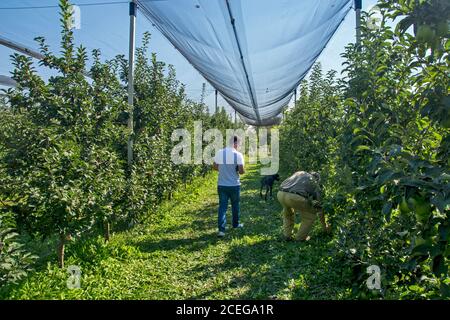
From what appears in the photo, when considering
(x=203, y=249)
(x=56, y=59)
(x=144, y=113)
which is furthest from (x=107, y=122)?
(x=203, y=249)


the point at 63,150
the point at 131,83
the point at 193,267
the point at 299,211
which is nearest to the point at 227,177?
the point at 299,211

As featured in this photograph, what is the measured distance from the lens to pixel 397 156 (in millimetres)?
1561

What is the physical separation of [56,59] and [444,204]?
13.9ft

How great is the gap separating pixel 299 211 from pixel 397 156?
395 cm

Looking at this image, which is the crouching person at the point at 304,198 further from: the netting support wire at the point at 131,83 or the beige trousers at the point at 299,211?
the netting support wire at the point at 131,83

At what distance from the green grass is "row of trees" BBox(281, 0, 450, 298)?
567 millimetres

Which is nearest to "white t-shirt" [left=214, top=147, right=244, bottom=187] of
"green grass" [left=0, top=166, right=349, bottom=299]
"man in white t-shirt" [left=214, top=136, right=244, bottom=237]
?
"man in white t-shirt" [left=214, top=136, right=244, bottom=237]

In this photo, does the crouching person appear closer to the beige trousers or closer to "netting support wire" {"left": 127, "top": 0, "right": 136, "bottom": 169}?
the beige trousers

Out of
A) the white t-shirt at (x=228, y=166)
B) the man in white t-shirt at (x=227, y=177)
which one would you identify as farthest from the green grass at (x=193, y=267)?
the white t-shirt at (x=228, y=166)

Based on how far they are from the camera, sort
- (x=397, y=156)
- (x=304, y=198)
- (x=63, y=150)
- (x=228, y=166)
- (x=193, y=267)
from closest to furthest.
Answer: (x=397, y=156), (x=63, y=150), (x=193, y=267), (x=304, y=198), (x=228, y=166)

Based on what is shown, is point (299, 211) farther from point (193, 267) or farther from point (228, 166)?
point (193, 267)

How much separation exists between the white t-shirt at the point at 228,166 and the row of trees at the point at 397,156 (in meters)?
1.50

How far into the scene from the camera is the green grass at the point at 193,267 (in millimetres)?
3678

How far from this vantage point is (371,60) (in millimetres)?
3066
